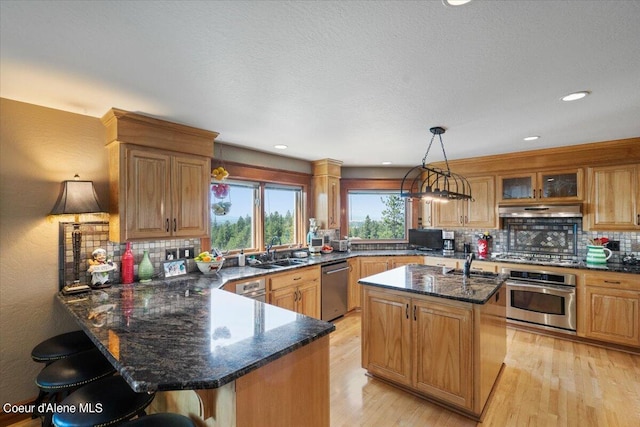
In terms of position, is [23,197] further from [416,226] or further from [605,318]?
[605,318]

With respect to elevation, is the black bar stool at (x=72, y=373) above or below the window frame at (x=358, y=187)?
below

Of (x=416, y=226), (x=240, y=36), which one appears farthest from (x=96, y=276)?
(x=416, y=226)

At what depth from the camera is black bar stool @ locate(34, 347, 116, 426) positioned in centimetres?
160

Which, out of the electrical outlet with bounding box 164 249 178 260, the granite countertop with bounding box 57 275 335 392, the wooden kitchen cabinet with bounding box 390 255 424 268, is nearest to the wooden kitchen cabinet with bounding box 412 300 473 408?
the granite countertop with bounding box 57 275 335 392

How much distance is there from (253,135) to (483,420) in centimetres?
327

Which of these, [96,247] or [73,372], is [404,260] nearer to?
[96,247]

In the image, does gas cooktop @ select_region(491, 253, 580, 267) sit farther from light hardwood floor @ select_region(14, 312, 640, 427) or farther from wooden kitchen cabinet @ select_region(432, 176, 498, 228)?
light hardwood floor @ select_region(14, 312, 640, 427)

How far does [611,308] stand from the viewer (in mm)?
3334

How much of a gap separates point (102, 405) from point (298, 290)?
2.42 m

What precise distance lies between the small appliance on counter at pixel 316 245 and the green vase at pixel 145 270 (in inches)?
91.2

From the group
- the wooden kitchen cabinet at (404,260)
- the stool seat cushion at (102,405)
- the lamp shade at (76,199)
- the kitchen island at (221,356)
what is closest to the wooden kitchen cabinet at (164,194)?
the lamp shade at (76,199)

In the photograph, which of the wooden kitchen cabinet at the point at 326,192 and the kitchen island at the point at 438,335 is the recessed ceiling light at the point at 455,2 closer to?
the kitchen island at the point at 438,335

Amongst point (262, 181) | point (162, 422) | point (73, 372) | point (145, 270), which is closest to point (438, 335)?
point (162, 422)

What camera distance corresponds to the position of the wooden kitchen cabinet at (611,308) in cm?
322
